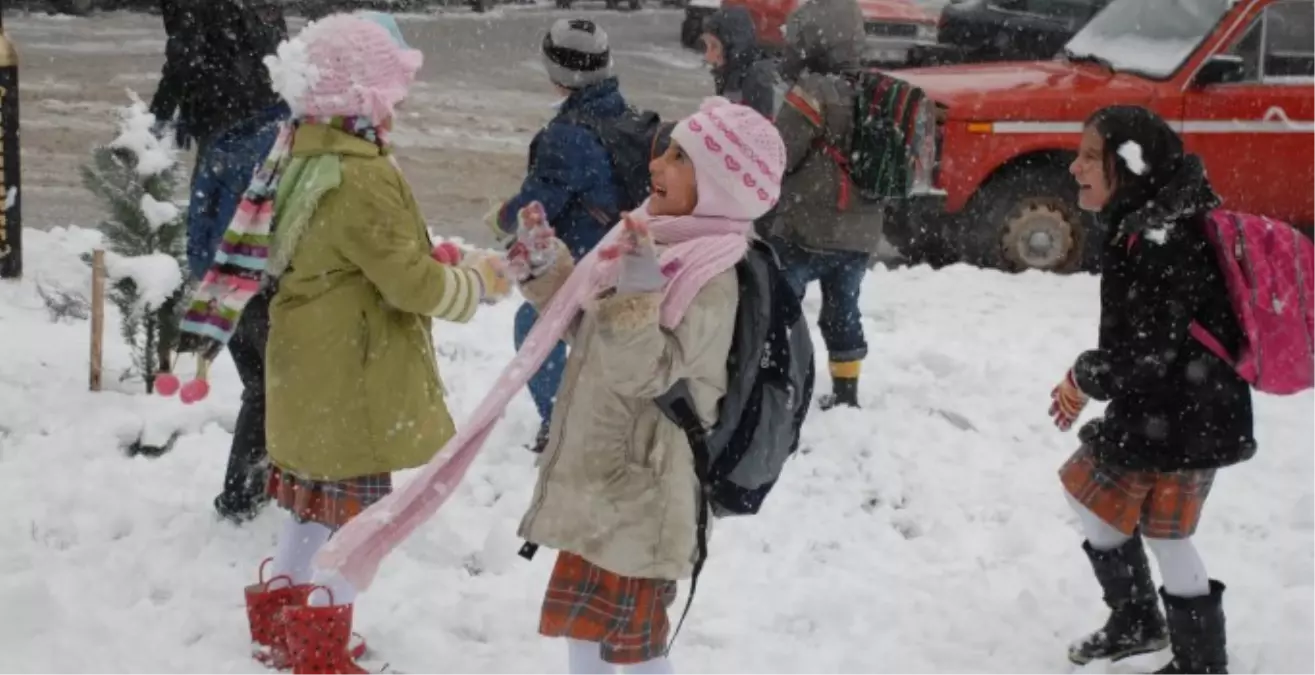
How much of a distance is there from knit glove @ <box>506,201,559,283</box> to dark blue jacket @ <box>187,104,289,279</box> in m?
1.37

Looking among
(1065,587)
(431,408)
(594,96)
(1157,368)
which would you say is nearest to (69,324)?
(594,96)

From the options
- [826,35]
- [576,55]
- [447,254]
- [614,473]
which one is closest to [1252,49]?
[826,35]

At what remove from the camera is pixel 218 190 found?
4.34 meters

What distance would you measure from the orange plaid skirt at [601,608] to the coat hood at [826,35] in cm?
343

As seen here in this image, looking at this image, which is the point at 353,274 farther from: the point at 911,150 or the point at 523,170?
the point at 523,170

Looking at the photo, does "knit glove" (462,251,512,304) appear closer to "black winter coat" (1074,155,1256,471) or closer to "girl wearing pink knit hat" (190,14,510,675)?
"girl wearing pink knit hat" (190,14,510,675)

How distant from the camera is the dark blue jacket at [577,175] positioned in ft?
17.0

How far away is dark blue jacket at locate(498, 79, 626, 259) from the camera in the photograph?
519cm

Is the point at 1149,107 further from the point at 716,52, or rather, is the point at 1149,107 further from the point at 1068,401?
the point at 1068,401

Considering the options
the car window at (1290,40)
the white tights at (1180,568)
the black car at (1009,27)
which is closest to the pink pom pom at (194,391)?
the white tights at (1180,568)

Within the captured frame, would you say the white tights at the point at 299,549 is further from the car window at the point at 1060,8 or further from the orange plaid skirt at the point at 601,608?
the car window at the point at 1060,8

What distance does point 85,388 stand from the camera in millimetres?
6098

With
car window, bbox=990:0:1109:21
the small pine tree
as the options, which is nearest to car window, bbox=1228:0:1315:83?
car window, bbox=990:0:1109:21

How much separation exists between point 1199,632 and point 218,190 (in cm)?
304
